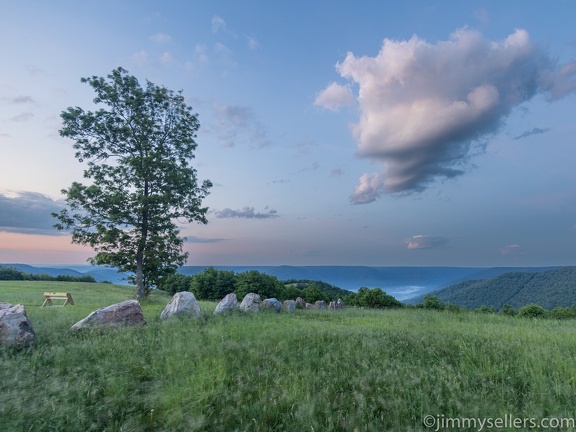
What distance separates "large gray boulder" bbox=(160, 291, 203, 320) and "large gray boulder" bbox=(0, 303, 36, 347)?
5182 millimetres

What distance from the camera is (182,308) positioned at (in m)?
13.3

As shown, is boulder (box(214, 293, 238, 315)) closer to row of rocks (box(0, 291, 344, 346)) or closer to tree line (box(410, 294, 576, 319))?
row of rocks (box(0, 291, 344, 346))

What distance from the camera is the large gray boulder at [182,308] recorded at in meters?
13.1

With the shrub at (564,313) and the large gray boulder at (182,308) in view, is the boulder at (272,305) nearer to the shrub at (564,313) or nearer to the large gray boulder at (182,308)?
the large gray boulder at (182,308)

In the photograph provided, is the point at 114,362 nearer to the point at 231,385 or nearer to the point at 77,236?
the point at 231,385

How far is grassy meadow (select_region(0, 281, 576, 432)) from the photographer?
179 inches

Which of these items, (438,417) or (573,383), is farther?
(573,383)

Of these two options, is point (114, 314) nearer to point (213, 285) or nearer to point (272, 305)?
point (272, 305)

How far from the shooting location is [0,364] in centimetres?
663

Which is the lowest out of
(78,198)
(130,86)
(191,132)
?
(78,198)

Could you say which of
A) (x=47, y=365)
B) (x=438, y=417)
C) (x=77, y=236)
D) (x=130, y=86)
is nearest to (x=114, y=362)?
(x=47, y=365)

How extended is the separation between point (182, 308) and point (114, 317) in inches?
117

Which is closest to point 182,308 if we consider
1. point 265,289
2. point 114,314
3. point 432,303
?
point 114,314

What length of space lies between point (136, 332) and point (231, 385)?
587cm
